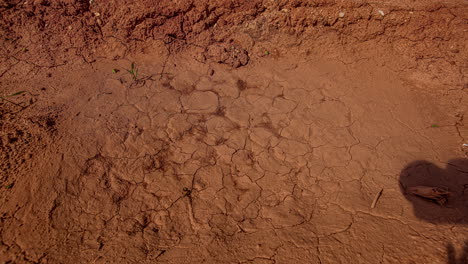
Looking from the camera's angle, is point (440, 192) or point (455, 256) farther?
point (440, 192)

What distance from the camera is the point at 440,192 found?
1.78 meters

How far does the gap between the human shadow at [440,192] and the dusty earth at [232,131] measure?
0.04ft

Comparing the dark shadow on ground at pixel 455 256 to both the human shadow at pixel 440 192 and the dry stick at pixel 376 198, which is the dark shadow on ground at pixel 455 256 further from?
the dry stick at pixel 376 198

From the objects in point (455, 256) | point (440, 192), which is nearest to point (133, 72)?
point (440, 192)

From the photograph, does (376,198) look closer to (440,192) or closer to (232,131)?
(440,192)

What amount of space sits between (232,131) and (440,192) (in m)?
1.68

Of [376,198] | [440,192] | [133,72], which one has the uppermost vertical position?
[133,72]

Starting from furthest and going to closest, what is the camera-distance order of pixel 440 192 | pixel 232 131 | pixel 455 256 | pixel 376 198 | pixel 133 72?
pixel 133 72, pixel 232 131, pixel 376 198, pixel 440 192, pixel 455 256

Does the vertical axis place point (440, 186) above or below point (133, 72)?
below

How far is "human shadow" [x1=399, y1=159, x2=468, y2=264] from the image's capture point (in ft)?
5.61

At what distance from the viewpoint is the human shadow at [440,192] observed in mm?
1710

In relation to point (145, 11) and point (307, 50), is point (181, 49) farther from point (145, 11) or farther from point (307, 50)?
point (307, 50)

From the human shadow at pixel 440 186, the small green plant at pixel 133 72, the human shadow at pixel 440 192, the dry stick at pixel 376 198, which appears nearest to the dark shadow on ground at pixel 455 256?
the human shadow at pixel 440 192

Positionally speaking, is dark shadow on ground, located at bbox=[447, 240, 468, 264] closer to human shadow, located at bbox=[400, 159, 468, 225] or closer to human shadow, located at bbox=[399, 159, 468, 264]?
human shadow, located at bbox=[399, 159, 468, 264]
